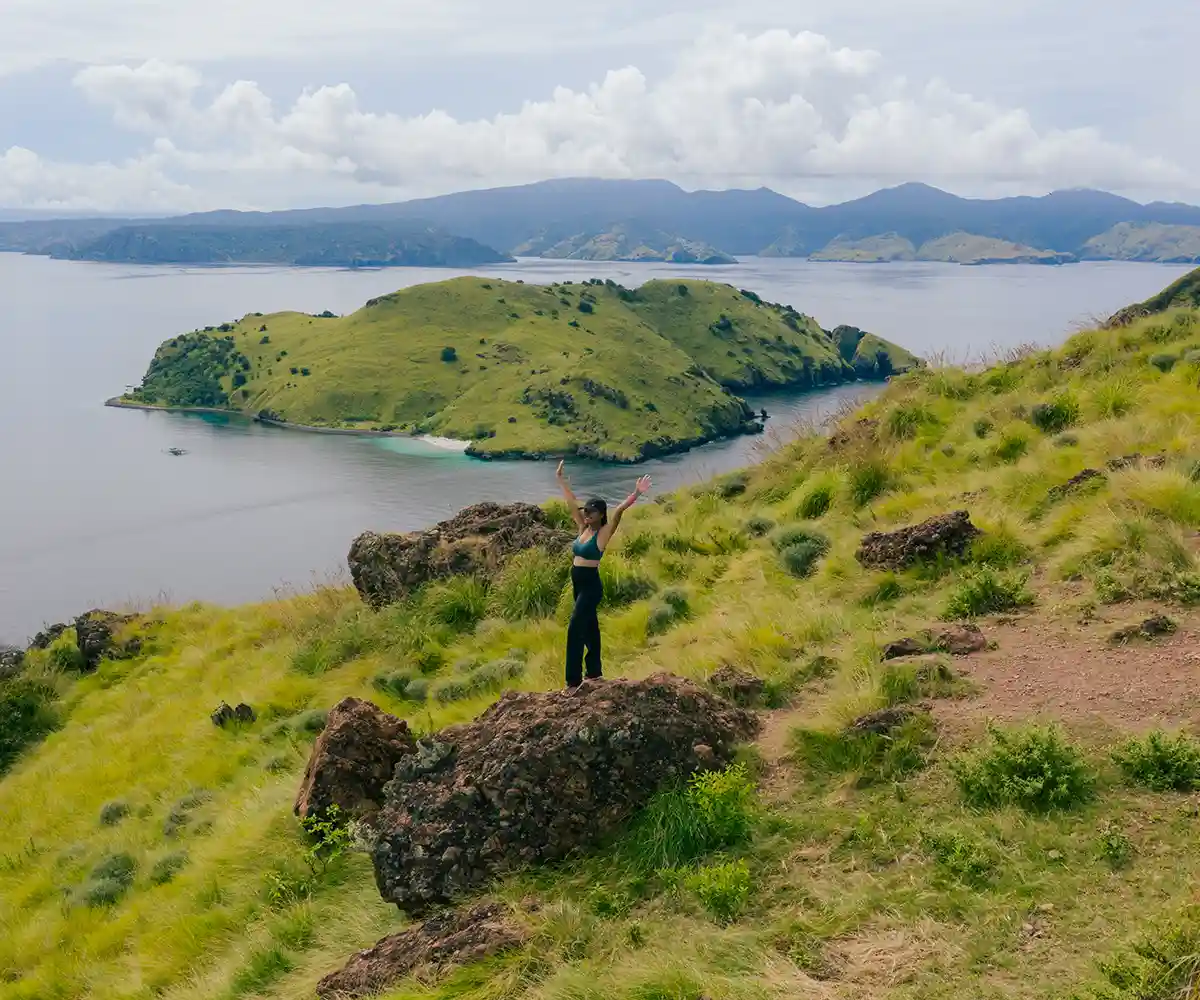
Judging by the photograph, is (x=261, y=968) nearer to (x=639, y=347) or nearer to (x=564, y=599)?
(x=564, y=599)

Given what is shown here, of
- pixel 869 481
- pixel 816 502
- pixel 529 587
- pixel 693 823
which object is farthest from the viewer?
pixel 816 502

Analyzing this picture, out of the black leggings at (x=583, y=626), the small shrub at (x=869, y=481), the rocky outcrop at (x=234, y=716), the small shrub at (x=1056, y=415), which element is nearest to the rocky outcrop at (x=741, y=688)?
the black leggings at (x=583, y=626)

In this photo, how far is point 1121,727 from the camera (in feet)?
23.5

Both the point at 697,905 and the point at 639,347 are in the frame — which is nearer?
the point at 697,905

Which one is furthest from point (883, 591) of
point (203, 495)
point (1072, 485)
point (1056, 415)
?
point (203, 495)

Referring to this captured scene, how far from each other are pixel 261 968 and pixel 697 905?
3.92 meters

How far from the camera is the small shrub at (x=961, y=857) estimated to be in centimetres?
579

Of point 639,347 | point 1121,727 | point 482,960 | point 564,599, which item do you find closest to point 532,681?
point 564,599

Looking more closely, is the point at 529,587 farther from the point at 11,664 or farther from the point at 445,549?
the point at 11,664

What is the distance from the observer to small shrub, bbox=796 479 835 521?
16.7 m

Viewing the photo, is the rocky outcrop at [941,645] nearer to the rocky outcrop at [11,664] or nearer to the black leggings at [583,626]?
the black leggings at [583,626]

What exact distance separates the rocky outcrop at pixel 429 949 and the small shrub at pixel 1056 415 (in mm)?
14713

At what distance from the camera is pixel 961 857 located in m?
5.96

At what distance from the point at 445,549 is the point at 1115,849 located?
13.5 metres
